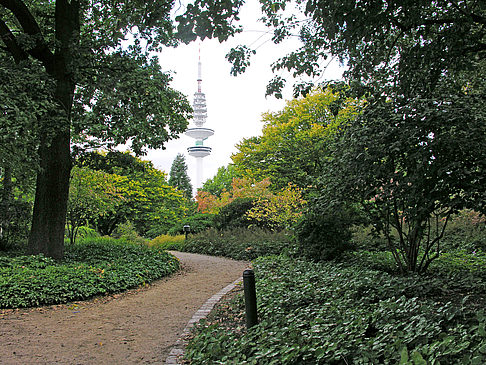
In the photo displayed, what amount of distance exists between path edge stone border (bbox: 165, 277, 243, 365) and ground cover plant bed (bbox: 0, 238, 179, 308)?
1.91m

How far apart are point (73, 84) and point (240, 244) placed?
7281mm

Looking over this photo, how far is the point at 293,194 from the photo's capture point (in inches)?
567

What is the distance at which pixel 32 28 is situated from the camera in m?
7.89

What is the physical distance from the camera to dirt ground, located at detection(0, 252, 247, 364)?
3.65m

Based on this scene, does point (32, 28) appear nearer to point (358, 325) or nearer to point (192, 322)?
point (192, 322)

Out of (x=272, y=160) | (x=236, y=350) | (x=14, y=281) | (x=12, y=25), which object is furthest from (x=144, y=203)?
(x=236, y=350)

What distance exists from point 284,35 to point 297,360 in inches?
171

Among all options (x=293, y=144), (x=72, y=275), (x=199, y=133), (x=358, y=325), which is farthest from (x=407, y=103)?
(x=199, y=133)

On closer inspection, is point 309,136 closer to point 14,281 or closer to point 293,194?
point 293,194

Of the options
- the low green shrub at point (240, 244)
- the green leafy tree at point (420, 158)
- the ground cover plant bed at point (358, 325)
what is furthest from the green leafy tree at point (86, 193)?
the green leafy tree at point (420, 158)

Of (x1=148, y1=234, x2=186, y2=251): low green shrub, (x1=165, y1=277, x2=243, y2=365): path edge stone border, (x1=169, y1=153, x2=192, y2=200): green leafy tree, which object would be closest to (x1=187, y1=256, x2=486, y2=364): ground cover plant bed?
(x1=165, y1=277, x2=243, y2=365): path edge stone border

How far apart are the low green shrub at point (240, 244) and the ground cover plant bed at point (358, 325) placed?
5.29m

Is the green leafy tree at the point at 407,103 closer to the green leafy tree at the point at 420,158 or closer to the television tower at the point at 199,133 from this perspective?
the green leafy tree at the point at 420,158

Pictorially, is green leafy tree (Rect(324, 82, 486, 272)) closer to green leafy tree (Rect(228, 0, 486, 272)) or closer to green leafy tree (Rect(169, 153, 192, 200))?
green leafy tree (Rect(228, 0, 486, 272))
